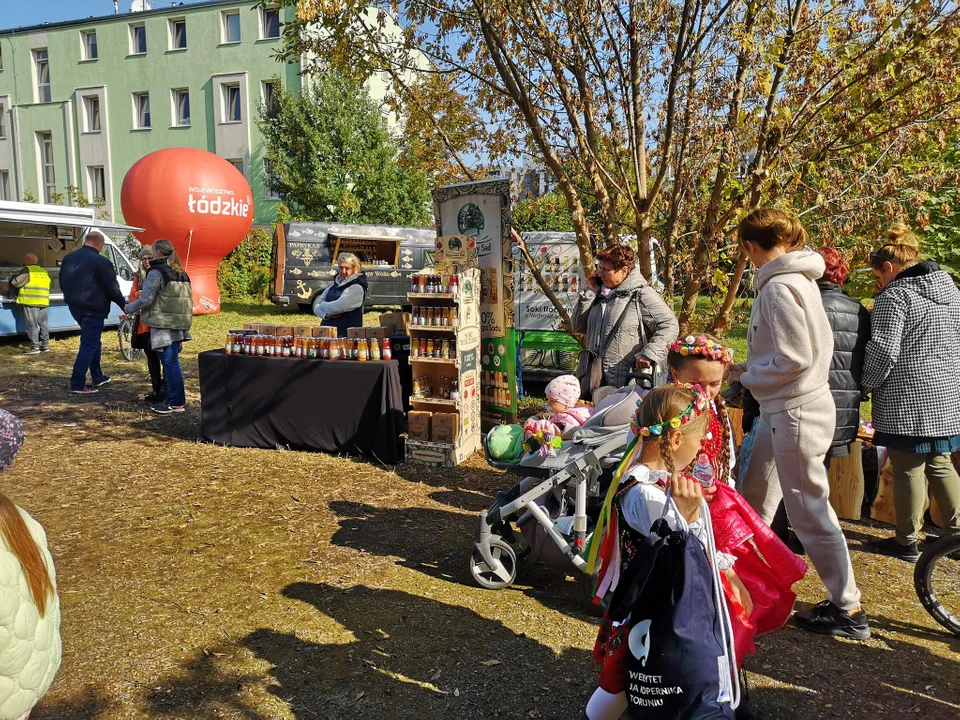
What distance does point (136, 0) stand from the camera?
33.3 metres

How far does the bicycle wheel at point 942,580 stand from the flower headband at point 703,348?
1436mm

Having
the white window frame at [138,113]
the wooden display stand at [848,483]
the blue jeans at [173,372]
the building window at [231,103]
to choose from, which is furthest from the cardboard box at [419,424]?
the white window frame at [138,113]

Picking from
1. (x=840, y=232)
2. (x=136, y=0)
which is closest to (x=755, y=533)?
(x=840, y=232)

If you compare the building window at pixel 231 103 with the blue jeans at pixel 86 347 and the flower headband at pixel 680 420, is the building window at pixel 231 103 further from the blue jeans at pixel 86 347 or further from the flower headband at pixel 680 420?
the flower headband at pixel 680 420

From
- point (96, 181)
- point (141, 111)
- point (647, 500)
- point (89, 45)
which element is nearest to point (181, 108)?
point (141, 111)

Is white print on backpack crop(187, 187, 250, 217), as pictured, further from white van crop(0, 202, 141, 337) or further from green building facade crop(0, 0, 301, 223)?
green building facade crop(0, 0, 301, 223)

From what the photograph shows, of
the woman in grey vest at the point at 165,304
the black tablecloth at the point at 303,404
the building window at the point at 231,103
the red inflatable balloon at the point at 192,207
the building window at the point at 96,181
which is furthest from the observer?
the building window at the point at 96,181

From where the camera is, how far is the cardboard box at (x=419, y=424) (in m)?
7.04

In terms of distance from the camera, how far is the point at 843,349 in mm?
4289

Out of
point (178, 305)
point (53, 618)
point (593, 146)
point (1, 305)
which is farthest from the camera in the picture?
point (1, 305)

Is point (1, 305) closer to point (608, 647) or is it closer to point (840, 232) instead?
point (840, 232)

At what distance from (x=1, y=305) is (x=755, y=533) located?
1493 centimetres

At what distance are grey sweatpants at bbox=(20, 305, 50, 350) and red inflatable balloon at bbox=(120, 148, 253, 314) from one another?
4.80 m

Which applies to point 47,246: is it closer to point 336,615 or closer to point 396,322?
point 396,322
